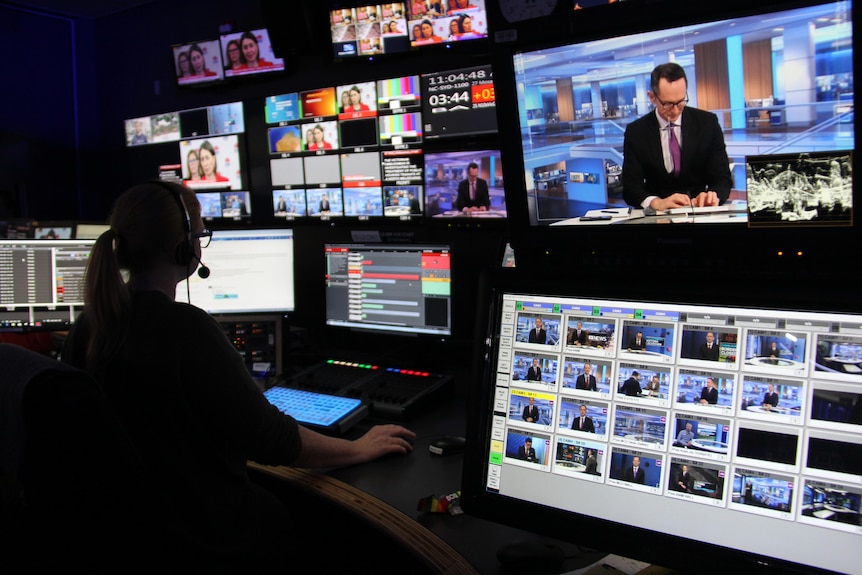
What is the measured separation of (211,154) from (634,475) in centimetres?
318

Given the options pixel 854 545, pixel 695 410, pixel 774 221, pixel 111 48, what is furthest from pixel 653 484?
pixel 111 48

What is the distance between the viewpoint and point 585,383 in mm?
858

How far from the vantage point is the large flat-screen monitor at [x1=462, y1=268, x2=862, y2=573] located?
692 millimetres

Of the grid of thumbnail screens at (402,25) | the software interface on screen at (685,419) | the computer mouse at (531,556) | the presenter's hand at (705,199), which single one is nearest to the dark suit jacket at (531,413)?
the software interface on screen at (685,419)

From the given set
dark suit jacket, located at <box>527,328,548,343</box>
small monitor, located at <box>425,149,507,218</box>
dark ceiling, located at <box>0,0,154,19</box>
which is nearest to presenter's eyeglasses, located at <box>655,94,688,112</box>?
dark suit jacket, located at <box>527,328,548,343</box>

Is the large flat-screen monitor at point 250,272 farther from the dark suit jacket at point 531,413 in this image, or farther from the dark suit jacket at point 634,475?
the dark suit jacket at point 634,475

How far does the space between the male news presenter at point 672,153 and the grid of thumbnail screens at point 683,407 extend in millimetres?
155

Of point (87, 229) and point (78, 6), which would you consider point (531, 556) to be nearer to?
point (87, 229)

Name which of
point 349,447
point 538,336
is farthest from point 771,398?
point 349,447

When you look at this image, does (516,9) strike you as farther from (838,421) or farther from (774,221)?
(838,421)

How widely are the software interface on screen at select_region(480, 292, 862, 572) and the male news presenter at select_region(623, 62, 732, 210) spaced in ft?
0.50

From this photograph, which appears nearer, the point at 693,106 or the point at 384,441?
the point at 693,106

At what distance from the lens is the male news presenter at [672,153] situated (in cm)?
77

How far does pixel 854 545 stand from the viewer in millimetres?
666
